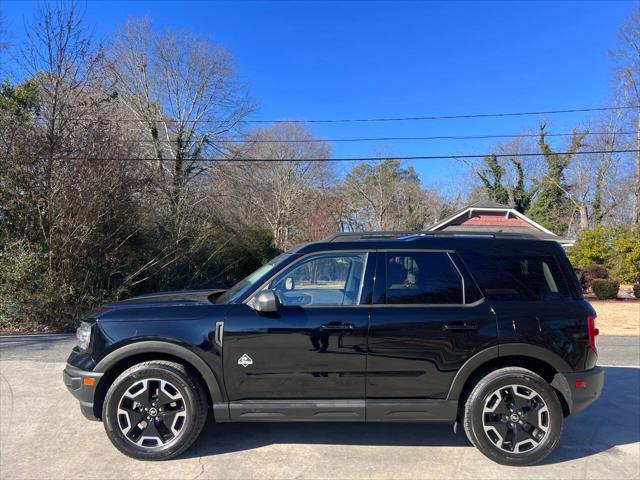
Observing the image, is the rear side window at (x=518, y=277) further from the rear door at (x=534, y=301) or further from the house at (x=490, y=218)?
the house at (x=490, y=218)

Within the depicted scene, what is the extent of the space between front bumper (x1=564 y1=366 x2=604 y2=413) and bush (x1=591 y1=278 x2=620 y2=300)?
1717cm

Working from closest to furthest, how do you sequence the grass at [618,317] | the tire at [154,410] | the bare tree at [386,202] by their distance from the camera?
the tire at [154,410] → the grass at [618,317] → the bare tree at [386,202]

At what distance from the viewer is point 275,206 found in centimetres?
4647

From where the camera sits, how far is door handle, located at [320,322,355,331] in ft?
11.9

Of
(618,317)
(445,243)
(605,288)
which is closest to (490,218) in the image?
(605,288)

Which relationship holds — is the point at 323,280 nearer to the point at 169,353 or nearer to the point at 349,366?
the point at 349,366

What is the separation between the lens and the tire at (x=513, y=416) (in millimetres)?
3637

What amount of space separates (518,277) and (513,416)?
1.18m

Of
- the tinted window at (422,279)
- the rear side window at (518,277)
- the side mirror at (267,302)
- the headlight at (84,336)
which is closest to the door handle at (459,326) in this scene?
the tinted window at (422,279)

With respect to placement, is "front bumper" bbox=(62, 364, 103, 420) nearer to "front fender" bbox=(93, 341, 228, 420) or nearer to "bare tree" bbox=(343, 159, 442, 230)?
"front fender" bbox=(93, 341, 228, 420)

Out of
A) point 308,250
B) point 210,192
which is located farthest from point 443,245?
point 210,192

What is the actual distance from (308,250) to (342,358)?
3.28 ft

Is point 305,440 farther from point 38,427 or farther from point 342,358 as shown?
point 38,427

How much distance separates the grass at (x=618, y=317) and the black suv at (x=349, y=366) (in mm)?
8184
